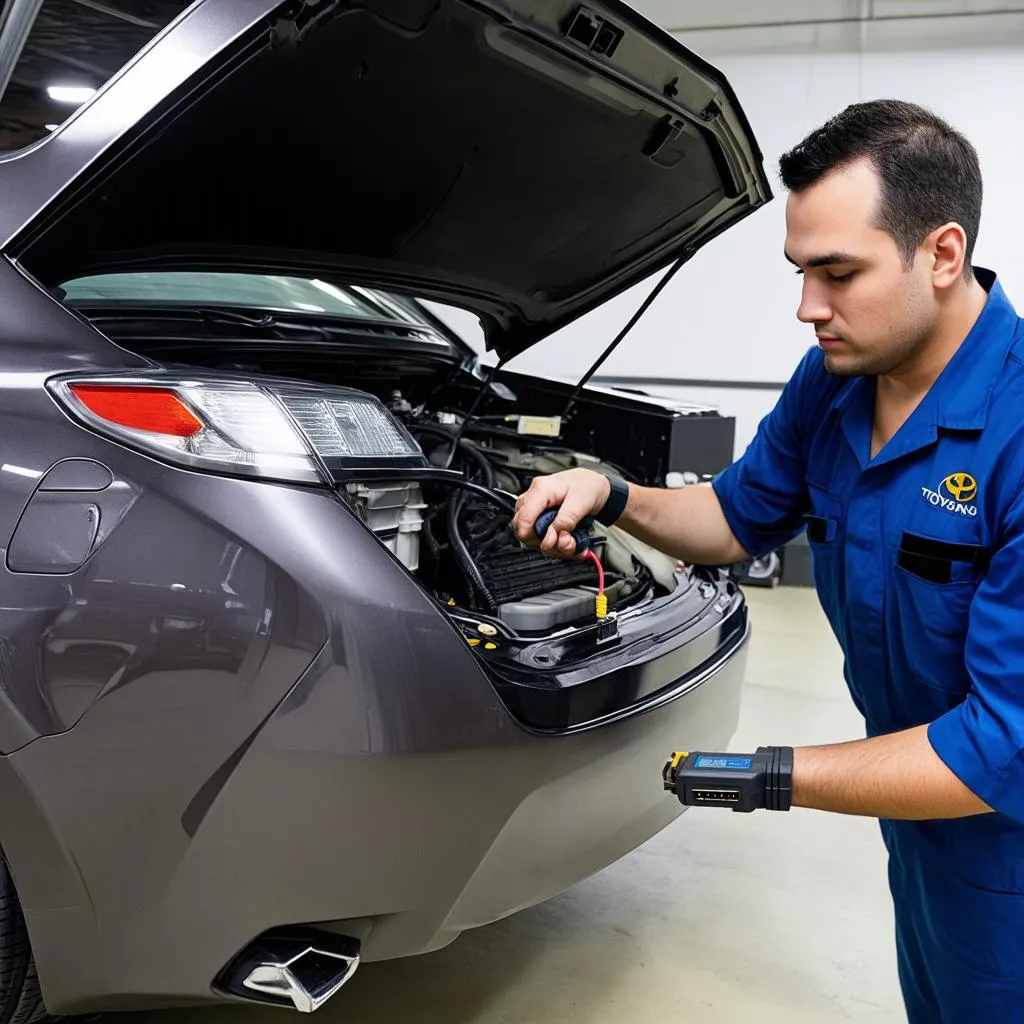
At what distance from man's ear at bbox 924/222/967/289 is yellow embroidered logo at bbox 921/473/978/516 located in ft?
0.76

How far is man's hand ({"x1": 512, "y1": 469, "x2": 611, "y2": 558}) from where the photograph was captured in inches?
58.3

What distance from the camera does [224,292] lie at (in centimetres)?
197

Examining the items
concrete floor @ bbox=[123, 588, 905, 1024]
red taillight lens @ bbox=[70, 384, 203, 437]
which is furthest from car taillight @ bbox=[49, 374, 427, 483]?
concrete floor @ bbox=[123, 588, 905, 1024]

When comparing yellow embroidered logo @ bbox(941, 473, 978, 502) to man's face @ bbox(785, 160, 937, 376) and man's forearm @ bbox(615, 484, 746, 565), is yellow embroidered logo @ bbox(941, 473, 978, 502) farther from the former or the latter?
man's forearm @ bbox(615, 484, 746, 565)

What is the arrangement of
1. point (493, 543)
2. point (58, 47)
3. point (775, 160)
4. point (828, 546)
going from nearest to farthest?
point (828, 546), point (58, 47), point (493, 543), point (775, 160)

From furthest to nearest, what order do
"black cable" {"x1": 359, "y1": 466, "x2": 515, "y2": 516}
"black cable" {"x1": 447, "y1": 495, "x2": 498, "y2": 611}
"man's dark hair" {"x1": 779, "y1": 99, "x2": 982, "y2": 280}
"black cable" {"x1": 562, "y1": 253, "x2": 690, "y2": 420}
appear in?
"black cable" {"x1": 562, "y1": 253, "x2": 690, "y2": 420}, "black cable" {"x1": 447, "y1": 495, "x2": 498, "y2": 611}, "black cable" {"x1": 359, "y1": 466, "x2": 515, "y2": 516}, "man's dark hair" {"x1": 779, "y1": 99, "x2": 982, "y2": 280}

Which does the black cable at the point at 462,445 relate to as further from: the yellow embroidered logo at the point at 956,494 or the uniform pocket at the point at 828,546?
the yellow embroidered logo at the point at 956,494

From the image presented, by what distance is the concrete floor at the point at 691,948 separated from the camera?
1.74 meters

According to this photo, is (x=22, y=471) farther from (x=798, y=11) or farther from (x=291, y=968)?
(x=798, y=11)

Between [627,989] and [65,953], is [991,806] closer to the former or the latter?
[627,989]

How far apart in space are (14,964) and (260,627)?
0.58 m

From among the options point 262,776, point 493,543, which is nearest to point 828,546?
point 493,543

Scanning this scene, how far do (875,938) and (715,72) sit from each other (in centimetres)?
164

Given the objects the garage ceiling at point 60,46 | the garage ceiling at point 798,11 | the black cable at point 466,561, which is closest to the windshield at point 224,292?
the garage ceiling at point 60,46
